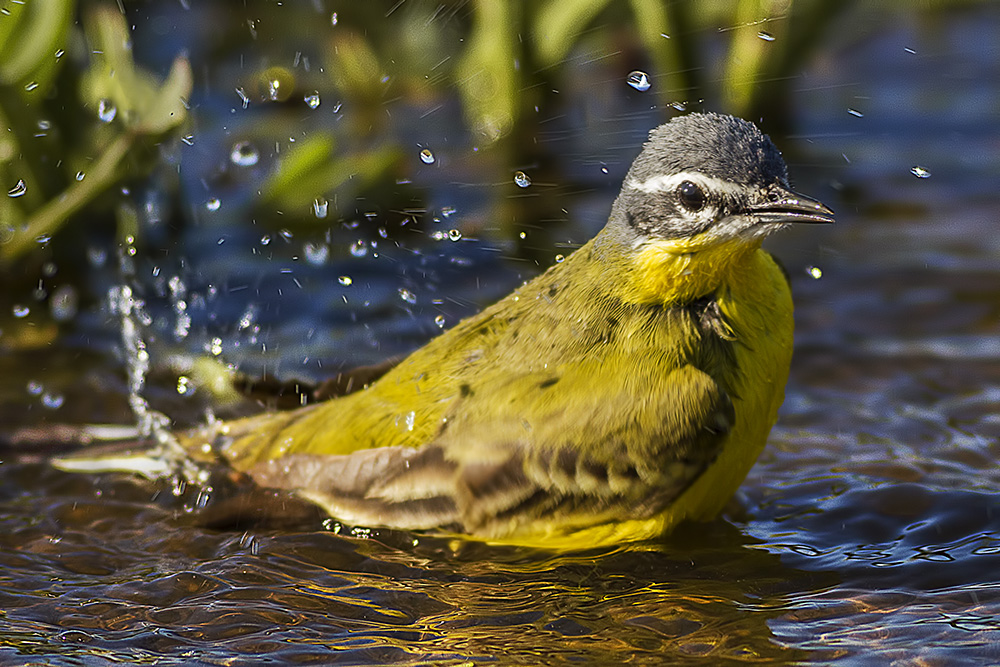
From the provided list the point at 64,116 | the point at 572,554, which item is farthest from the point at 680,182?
the point at 64,116

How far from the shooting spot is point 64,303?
7293mm

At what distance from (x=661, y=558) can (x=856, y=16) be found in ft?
24.3

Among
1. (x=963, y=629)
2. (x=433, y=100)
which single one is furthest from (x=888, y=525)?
(x=433, y=100)

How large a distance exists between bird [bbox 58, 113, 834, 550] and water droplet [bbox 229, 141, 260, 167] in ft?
13.3

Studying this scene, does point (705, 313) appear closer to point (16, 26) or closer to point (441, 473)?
point (441, 473)

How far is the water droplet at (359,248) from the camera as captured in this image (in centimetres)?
789

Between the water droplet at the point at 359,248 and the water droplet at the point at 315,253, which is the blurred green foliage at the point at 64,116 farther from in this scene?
the water droplet at the point at 359,248

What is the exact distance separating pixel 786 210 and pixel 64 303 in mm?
4436

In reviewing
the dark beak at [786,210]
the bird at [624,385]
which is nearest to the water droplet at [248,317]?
the bird at [624,385]

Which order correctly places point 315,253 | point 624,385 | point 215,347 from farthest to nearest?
point 315,253
point 215,347
point 624,385

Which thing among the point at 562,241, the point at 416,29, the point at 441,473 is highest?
the point at 416,29

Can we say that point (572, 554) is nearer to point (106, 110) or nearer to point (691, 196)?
point (691, 196)

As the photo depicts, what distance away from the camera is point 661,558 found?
5.03 metres

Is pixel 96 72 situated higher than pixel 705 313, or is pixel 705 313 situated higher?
pixel 96 72
